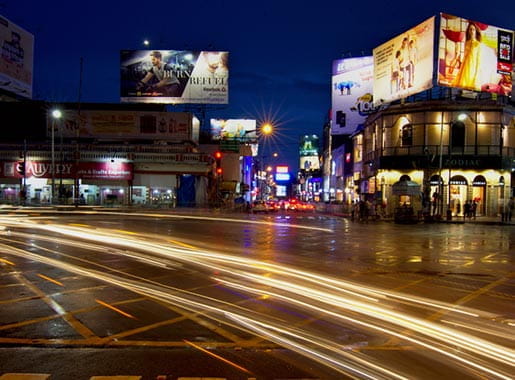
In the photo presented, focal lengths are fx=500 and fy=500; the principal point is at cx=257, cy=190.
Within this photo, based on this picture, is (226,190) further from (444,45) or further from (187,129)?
(444,45)

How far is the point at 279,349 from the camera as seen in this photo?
6.32 metres

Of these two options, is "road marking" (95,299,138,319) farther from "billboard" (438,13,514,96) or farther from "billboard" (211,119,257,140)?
"billboard" (211,119,257,140)

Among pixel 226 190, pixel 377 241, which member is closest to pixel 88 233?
pixel 377 241

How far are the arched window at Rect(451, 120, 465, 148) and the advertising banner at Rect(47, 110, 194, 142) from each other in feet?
89.3

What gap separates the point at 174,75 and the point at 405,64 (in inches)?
965

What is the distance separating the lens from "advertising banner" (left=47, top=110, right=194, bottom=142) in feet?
180

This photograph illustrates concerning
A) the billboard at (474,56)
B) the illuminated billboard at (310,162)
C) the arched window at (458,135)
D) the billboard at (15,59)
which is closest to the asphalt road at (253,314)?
the arched window at (458,135)

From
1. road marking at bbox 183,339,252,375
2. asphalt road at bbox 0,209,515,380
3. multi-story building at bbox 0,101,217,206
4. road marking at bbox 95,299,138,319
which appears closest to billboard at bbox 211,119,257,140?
multi-story building at bbox 0,101,217,206

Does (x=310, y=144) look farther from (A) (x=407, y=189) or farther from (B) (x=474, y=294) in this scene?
(B) (x=474, y=294)

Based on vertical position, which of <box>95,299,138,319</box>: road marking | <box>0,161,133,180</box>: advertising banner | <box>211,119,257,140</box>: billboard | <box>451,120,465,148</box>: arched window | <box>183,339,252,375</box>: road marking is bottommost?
<box>95,299,138,319</box>: road marking

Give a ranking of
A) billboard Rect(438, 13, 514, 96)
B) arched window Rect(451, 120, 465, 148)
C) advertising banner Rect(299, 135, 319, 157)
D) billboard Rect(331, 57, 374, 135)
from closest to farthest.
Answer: billboard Rect(438, 13, 514, 96) < arched window Rect(451, 120, 465, 148) < billboard Rect(331, 57, 374, 135) < advertising banner Rect(299, 135, 319, 157)

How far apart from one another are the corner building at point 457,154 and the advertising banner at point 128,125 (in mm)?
22722

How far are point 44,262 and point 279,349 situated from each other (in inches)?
369

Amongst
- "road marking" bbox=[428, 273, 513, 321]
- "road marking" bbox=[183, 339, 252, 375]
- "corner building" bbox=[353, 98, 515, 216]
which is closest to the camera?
"road marking" bbox=[183, 339, 252, 375]
